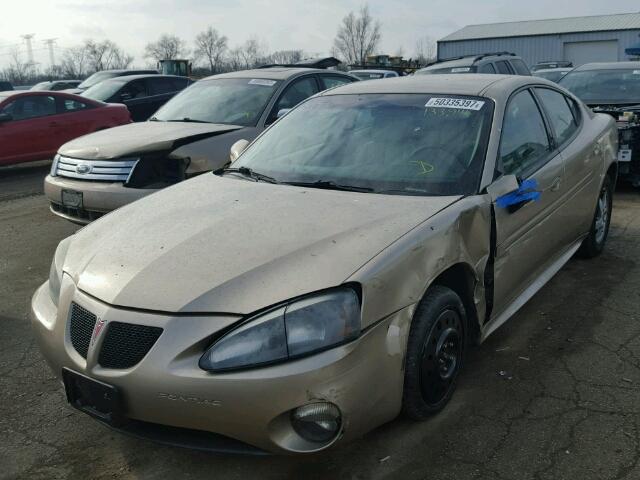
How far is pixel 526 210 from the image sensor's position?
11.8 feet

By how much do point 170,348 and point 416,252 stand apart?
1.07 m

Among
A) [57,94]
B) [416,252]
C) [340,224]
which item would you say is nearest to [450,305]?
[416,252]

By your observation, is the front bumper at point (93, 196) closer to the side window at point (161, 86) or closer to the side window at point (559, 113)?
the side window at point (559, 113)

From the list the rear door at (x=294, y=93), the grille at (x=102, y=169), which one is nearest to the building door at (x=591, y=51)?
the rear door at (x=294, y=93)

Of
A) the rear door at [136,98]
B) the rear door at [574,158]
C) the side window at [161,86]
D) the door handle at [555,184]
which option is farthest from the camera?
the side window at [161,86]

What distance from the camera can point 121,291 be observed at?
255 cm

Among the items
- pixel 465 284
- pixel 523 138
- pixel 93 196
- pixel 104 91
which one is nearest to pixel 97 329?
pixel 465 284

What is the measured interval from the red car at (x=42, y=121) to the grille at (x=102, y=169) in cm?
507

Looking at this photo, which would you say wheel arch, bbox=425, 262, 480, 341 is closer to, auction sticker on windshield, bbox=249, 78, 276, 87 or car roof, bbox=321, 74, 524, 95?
car roof, bbox=321, 74, 524, 95

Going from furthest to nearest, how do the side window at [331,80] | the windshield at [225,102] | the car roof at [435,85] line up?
the side window at [331,80] → the windshield at [225,102] → the car roof at [435,85]

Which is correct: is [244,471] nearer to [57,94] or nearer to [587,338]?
[587,338]

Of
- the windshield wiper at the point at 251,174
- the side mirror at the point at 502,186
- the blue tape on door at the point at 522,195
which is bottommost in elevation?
the blue tape on door at the point at 522,195

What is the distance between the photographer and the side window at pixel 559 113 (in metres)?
4.34

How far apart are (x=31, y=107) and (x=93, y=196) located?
6139 millimetres
